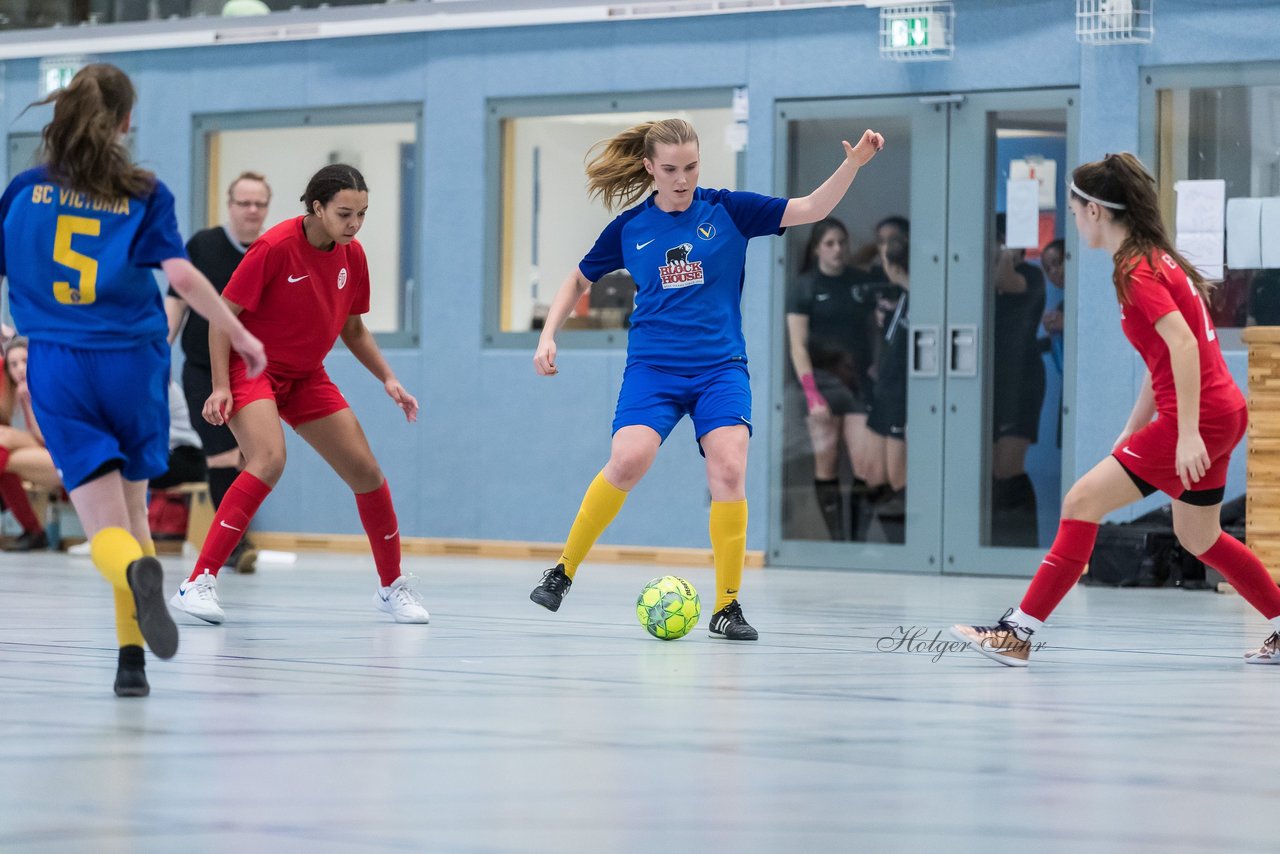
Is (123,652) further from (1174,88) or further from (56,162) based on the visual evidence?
(1174,88)

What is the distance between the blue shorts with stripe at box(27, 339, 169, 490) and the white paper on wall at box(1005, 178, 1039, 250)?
21.7 feet

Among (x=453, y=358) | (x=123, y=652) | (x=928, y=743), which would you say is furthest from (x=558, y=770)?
(x=453, y=358)

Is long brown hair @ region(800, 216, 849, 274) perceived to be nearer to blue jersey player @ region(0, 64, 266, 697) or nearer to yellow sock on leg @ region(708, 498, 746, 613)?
yellow sock on leg @ region(708, 498, 746, 613)

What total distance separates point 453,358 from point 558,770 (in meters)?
8.22

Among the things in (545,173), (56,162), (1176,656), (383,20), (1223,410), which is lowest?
(1176,656)

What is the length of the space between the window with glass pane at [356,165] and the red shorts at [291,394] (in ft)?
16.4

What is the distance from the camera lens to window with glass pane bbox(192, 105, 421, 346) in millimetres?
12023

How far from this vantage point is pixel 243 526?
6852 millimetres

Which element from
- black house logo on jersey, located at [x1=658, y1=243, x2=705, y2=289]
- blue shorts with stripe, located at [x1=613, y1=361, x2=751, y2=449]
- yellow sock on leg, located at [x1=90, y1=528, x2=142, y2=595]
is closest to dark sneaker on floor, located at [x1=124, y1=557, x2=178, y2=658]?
yellow sock on leg, located at [x1=90, y1=528, x2=142, y2=595]

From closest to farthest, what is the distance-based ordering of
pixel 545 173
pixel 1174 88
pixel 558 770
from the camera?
pixel 558 770
pixel 1174 88
pixel 545 173

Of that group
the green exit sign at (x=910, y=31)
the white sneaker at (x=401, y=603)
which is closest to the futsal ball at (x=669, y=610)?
the white sneaker at (x=401, y=603)

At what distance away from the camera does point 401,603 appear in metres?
6.92

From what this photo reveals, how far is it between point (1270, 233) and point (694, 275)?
4523 mm

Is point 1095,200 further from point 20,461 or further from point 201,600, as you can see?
point 20,461
